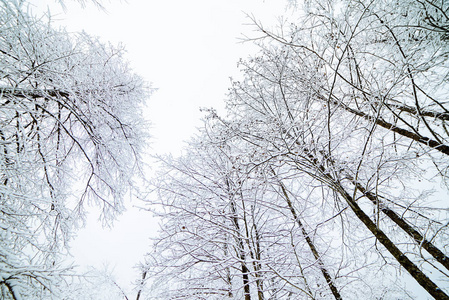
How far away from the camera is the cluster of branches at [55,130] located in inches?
77.1

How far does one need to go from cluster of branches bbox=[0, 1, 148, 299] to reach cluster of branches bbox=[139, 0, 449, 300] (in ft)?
4.07

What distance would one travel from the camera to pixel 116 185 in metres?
4.14

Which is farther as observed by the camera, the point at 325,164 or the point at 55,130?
the point at 55,130

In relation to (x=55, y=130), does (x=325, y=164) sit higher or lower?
lower

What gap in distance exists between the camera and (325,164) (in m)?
2.09

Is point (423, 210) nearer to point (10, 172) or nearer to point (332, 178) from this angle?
point (332, 178)

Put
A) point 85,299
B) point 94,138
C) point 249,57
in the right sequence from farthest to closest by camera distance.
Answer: point 85,299, point 94,138, point 249,57

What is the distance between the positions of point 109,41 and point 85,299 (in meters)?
14.9

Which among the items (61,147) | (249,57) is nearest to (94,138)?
(61,147)

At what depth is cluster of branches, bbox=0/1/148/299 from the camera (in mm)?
1959

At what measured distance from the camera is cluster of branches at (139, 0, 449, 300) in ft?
6.77

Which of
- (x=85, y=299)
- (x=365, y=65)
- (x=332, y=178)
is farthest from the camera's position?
(x=85, y=299)

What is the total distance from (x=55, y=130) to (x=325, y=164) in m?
4.63

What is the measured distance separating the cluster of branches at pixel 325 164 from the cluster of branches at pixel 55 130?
1240 mm
